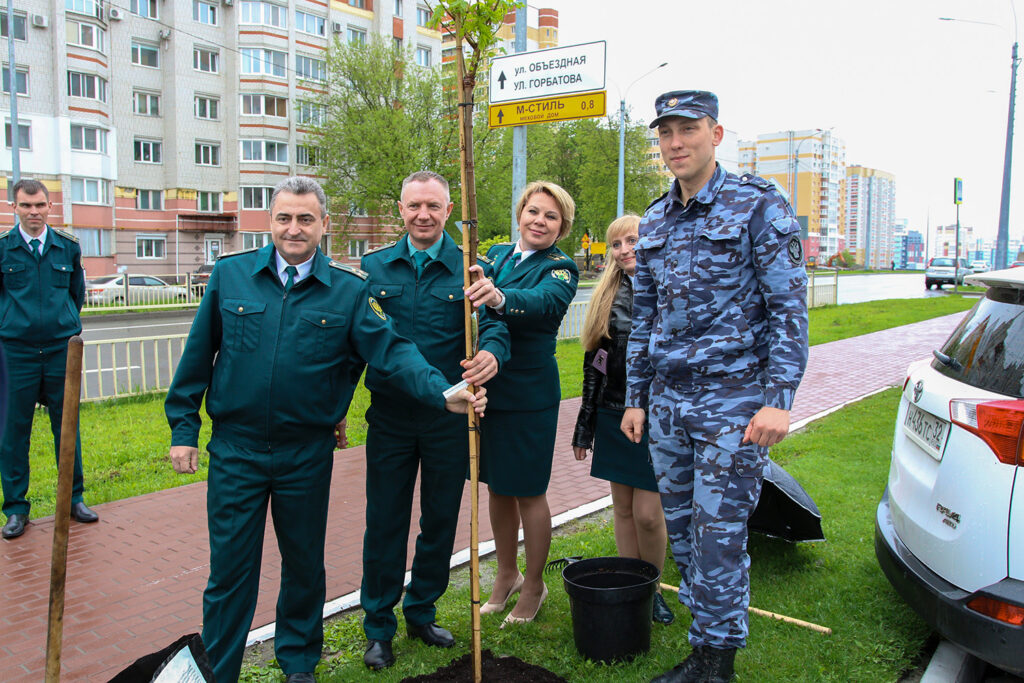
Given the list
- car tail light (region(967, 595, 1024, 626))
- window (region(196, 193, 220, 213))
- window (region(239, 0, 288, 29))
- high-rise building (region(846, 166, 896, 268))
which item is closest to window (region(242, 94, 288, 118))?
window (region(239, 0, 288, 29))

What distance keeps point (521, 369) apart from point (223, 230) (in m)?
47.7

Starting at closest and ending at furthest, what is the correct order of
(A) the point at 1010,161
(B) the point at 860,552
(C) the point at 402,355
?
(C) the point at 402,355
(B) the point at 860,552
(A) the point at 1010,161

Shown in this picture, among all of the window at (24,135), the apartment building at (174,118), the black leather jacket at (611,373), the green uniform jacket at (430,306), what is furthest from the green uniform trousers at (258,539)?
the window at (24,135)

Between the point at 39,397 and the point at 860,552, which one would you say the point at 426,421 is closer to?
the point at 860,552

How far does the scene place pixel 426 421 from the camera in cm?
342

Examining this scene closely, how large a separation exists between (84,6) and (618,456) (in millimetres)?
45214

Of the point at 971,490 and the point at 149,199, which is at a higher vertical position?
the point at 149,199

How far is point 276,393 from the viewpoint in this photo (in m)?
2.98

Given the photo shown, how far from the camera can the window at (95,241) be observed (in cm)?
4050

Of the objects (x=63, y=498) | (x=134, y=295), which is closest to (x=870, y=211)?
(x=134, y=295)

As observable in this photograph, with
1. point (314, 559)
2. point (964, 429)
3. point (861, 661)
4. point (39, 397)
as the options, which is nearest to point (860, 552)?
point (861, 661)

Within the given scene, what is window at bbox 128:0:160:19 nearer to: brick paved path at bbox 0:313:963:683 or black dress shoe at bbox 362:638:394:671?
brick paved path at bbox 0:313:963:683

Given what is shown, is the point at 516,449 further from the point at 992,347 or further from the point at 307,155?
the point at 307,155

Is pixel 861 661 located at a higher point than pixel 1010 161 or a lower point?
lower
